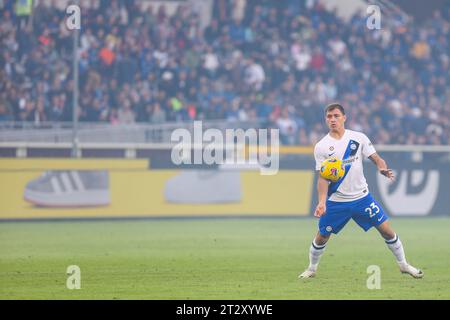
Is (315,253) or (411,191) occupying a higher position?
(315,253)

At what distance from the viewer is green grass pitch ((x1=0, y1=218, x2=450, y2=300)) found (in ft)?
37.4

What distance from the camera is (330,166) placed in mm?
12180

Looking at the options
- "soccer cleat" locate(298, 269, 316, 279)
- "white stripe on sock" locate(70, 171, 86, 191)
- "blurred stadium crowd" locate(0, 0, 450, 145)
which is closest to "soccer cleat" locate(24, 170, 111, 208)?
"white stripe on sock" locate(70, 171, 86, 191)

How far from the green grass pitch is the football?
122 centimetres

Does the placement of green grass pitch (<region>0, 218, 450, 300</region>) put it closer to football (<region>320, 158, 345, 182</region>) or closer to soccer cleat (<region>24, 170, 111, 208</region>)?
soccer cleat (<region>24, 170, 111, 208</region>)

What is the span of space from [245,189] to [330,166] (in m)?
11.8

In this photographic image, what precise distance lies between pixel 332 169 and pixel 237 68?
16.9 metres

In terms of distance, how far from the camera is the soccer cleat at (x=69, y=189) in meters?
22.3

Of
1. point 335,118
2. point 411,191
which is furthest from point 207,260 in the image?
point 411,191

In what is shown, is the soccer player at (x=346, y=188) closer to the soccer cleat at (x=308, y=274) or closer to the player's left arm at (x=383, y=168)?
the player's left arm at (x=383, y=168)

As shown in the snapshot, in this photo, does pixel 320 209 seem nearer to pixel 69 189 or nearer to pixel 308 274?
pixel 308 274

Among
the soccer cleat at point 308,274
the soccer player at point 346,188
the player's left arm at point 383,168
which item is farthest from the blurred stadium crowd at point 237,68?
the player's left arm at point 383,168

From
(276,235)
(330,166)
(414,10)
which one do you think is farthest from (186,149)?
(330,166)

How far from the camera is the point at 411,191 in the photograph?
991 inches
